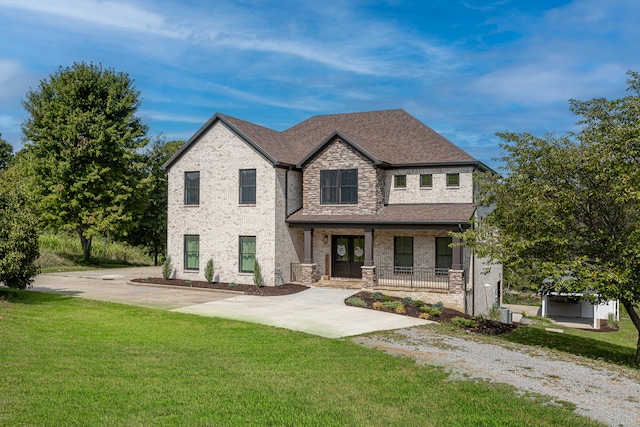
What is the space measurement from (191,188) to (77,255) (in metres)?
16.8

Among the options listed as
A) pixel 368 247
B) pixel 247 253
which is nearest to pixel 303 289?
pixel 247 253

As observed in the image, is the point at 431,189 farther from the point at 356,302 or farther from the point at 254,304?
the point at 254,304

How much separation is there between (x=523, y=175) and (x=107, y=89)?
1203 inches

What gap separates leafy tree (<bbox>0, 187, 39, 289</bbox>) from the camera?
693 inches

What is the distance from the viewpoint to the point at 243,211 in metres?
26.5

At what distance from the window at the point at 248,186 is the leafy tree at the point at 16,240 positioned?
33.3 ft

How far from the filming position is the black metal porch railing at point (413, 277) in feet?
81.5

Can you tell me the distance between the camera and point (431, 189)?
2619 centimetres

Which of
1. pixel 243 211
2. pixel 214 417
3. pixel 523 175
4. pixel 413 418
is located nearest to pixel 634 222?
pixel 523 175

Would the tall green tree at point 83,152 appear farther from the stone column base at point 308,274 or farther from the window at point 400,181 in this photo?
the window at point 400,181

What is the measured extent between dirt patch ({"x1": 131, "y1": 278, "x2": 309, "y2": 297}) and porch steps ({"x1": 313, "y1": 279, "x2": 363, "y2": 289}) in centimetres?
93

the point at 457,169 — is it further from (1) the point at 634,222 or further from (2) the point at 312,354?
(2) the point at 312,354

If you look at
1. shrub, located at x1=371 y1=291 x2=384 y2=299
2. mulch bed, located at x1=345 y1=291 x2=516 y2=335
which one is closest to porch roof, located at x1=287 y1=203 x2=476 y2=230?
shrub, located at x1=371 y1=291 x2=384 y2=299

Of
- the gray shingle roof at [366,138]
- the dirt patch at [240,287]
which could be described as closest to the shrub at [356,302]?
the dirt patch at [240,287]
